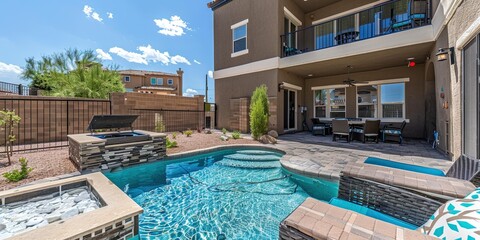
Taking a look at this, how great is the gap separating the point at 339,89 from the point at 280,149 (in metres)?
6.82

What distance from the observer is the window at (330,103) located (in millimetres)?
11211

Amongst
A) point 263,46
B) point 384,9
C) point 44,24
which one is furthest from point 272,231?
point 44,24

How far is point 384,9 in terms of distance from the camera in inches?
365

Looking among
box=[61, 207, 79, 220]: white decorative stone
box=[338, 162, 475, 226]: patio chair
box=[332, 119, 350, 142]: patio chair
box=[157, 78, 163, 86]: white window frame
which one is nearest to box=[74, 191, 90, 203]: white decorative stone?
box=[61, 207, 79, 220]: white decorative stone

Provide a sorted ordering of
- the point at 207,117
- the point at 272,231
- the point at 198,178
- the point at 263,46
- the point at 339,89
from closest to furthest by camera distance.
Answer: the point at 272,231 → the point at 198,178 → the point at 263,46 → the point at 339,89 → the point at 207,117

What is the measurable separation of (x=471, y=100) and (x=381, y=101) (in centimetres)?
669

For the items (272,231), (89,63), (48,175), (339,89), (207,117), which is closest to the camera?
(272,231)

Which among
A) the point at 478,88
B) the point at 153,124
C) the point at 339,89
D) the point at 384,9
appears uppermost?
the point at 384,9

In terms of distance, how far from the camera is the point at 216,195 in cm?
381

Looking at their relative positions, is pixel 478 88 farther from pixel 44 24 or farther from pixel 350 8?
pixel 44 24

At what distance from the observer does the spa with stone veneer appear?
5.92 feet

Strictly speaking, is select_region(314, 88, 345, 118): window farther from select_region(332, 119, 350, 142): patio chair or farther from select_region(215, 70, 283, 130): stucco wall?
select_region(215, 70, 283, 130): stucco wall

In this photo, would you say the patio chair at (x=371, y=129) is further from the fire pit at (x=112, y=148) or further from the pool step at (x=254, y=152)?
the fire pit at (x=112, y=148)

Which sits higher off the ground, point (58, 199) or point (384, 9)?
point (384, 9)
